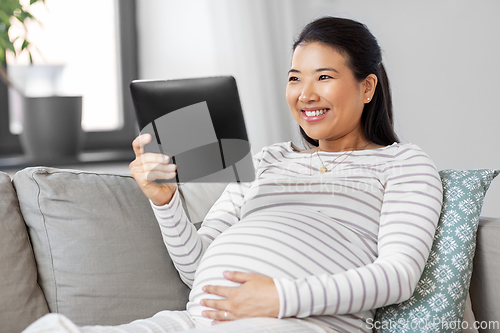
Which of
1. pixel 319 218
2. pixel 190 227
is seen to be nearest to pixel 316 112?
pixel 319 218

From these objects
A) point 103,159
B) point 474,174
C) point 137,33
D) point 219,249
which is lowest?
point 103,159

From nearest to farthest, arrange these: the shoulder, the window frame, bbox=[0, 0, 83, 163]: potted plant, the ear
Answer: the shoulder
the ear
bbox=[0, 0, 83, 163]: potted plant
the window frame

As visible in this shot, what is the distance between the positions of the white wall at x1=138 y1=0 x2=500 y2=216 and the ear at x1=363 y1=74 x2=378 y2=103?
93cm

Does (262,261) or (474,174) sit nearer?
(262,261)

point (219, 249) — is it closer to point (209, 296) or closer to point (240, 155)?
point (209, 296)

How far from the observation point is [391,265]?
86cm

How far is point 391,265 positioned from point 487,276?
312 millimetres

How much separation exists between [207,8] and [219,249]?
5.36 feet

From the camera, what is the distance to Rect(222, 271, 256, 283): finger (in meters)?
0.87

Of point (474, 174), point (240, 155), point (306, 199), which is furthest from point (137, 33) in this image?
point (474, 174)

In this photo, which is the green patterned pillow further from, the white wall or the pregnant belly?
the white wall

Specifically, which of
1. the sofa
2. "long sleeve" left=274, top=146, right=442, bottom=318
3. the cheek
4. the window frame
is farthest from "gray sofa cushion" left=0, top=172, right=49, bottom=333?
the window frame

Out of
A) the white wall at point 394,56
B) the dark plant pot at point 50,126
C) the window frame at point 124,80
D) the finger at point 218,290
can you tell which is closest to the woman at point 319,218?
the finger at point 218,290

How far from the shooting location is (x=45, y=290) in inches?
41.3
